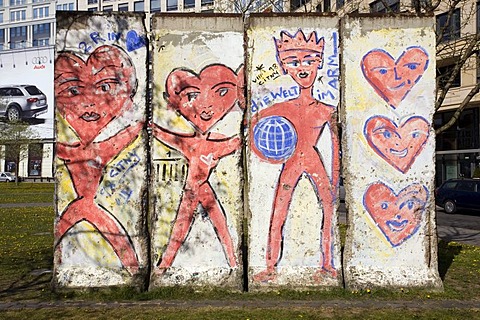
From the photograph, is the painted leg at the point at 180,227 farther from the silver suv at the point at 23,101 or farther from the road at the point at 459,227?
the silver suv at the point at 23,101

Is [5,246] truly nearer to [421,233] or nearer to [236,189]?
[236,189]

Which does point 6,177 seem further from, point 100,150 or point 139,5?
point 100,150

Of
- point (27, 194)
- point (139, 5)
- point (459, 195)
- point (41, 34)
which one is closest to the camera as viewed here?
point (459, 195)

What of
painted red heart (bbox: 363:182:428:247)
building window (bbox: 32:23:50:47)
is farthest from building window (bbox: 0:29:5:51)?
painted red heart (bbox: 363:182:428:247)

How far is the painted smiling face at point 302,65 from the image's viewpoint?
6.54 meters

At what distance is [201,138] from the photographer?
21.2 feet

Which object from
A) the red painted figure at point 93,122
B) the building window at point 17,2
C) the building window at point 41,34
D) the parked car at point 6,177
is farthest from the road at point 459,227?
the building window at point 17,2

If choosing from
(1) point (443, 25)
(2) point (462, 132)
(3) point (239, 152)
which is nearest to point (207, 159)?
(3) point (239, 152)

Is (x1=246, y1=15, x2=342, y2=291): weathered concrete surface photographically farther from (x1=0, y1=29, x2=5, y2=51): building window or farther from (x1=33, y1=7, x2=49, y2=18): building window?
(x1=0, y1=29, x2=5, y2=51): building window

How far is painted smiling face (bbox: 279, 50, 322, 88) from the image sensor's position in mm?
6535

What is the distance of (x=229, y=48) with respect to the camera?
6496 mm

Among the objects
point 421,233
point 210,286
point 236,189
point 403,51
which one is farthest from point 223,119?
point 421,233

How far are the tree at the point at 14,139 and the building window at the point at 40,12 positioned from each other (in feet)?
107

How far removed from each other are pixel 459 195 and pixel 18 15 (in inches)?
2746
